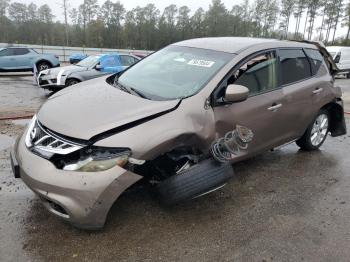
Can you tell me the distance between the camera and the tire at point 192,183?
10.1ft

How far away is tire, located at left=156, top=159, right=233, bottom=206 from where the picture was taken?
3064 mm

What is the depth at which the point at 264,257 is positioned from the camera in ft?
9.43

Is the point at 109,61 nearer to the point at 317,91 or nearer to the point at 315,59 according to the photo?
the point at 315,59

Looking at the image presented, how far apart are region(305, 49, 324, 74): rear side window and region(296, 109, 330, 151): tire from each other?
66 cm

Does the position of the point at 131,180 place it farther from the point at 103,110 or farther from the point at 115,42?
the point at 115,42

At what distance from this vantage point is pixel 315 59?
5.15 meters

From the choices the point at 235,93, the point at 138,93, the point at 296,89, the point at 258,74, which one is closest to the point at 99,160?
the point at 138,93

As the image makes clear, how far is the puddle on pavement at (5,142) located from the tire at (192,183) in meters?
3.01

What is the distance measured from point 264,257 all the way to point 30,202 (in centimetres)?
224

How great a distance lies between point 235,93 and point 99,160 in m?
1.50

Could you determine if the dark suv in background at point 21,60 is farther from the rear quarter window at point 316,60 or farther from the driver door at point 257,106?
the driver door at point 257,106

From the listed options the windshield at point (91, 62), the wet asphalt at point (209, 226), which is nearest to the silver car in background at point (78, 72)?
the windshield at point (91, 62)

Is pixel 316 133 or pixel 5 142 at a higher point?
pixel 316 133

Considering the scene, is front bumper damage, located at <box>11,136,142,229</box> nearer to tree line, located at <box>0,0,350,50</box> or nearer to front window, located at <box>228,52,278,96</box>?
front window, located at <box>228,52,278,96</box>
